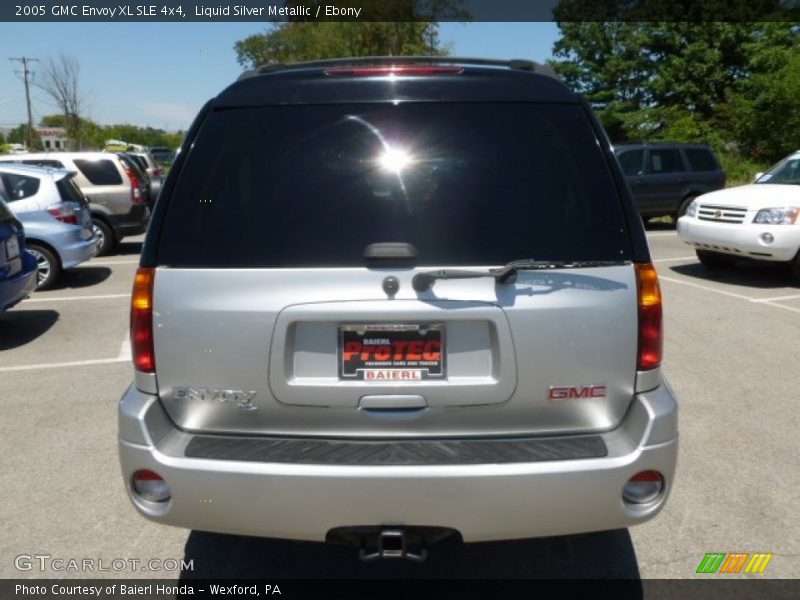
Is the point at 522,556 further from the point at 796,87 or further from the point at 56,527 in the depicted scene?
the point at 796,87

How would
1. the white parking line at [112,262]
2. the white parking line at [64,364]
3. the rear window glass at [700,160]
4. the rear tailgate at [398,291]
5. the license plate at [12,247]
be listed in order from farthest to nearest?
the rear window glass at [700,160] → the white parking line at [112,262] → the license plate at [12,247] → the white parking line at [64,364] → the rear tailgate at [398,291]

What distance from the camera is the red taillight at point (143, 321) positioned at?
8.96ft

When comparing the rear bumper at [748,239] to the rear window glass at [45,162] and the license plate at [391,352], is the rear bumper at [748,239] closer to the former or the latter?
the license plate at [391,352]

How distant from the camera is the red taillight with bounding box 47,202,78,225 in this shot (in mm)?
10477

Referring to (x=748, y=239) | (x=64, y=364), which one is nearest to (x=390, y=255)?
(x=64, y=364)

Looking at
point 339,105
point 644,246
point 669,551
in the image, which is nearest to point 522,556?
point 669,551

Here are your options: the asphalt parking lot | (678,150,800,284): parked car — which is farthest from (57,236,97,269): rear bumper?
(678,150,800,284): parked car

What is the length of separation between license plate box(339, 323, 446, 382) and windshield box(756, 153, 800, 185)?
9.58 m

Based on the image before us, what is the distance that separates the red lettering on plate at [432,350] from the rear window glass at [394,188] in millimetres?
273

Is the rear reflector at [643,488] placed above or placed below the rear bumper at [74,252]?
above

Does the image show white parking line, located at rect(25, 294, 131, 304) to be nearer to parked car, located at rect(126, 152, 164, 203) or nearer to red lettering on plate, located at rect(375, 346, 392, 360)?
parked car, located at rect(126, 152, 164, 203)

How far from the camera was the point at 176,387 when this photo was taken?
2750 millimetres

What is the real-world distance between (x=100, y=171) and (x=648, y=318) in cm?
1344

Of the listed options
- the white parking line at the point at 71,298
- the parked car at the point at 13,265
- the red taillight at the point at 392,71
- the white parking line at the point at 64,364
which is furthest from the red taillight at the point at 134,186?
the red taillight at the point at 392,71
